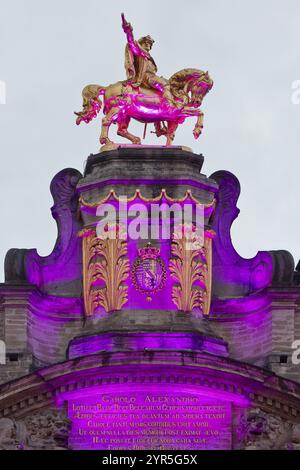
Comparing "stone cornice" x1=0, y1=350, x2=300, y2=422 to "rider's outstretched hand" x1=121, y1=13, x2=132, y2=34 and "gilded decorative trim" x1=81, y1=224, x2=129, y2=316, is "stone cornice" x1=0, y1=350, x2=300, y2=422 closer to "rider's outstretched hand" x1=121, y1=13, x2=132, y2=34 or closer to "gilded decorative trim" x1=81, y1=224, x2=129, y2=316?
"gilded decorative trim" x1=81, y1=224, x2=129, y2=316

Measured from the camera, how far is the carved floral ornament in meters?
91.8

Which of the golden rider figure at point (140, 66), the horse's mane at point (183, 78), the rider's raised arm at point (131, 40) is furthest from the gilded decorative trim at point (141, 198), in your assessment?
Answer: the rider's raised arm at point (131, 40)

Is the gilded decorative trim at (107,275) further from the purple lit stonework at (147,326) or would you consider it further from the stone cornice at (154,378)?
the stone cornice at (154,378)

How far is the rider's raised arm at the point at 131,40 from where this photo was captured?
9438 centimetres

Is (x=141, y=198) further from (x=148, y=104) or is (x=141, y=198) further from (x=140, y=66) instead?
(x=140, y=66)

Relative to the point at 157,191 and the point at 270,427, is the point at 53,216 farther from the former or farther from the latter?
the point at 270,427

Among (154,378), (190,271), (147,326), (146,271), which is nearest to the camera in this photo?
→ (154,378)

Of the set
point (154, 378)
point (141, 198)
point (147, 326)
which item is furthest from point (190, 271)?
point (154, 378)

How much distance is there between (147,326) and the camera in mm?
91188

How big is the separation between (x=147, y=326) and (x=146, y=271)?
1.66 meters

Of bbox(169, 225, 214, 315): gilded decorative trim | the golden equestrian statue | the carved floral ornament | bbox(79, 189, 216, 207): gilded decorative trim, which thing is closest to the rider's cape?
the golden equestrian statue

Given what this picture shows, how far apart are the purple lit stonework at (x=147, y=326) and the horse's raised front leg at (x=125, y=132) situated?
857 mm

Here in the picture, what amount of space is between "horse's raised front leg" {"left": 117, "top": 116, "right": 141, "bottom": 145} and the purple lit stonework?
86 centimetres
